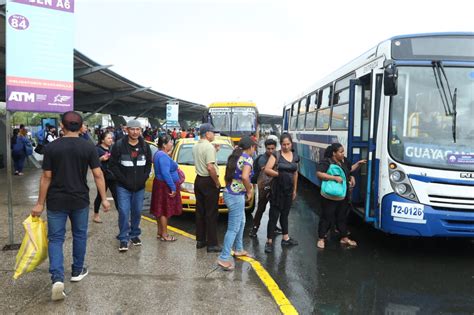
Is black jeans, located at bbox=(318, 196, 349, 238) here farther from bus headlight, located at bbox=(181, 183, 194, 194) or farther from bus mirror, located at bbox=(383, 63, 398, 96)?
bus headlight, located at bbox=(181, 183, 194, 194)

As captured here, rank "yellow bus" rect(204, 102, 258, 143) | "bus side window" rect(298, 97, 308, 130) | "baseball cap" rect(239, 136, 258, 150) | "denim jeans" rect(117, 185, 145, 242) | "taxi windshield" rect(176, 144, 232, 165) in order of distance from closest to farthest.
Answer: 1. "baseball cap" rect(239, 136, 258, 150)
2. "denim jeans" rect(117, 185, 145, 242)
3. "taxi windshield" rect(176, 144, 232, 165)
4. "bus side window" rect(298, 97, 308, 130)
5. "yellow bus" rect(204, 102, 258, 143)

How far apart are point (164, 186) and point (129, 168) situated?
28.1 inches

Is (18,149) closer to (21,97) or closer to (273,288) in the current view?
(21,97)

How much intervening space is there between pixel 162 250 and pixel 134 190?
96cm

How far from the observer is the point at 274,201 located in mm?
5816

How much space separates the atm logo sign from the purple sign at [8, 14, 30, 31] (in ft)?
2.81

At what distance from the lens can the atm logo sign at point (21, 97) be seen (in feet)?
17.1

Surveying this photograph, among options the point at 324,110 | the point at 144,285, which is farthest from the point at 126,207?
the point at 324,110

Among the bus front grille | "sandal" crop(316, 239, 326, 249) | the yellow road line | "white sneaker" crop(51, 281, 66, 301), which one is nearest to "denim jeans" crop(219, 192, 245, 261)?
the yellow road line

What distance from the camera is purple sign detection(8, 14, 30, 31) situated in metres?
5.05

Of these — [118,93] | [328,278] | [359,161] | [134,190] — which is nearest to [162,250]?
[134,190]

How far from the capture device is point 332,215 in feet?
19.4

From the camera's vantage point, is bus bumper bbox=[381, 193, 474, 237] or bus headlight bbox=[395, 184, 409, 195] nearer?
bus bumper bbox=[381, 193, 474, 237]

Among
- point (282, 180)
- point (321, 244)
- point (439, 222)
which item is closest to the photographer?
point (439, 222)
